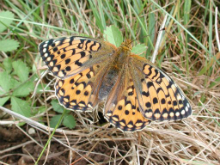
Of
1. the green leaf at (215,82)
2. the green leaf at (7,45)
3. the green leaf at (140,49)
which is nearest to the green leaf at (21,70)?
the green leaf at (7,45)

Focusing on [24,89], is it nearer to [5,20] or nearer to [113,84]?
[5,20]

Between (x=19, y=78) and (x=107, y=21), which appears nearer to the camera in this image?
(x=19, y=78)

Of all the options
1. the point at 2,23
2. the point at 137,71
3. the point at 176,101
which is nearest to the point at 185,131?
the point at 176,101

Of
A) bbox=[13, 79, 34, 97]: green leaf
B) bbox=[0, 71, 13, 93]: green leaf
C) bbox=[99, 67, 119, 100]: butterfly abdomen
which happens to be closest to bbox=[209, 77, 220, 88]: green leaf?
bbox=[99, 67, 119, 100]: butterfly abdomen

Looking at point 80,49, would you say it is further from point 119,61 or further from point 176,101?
point 176,101

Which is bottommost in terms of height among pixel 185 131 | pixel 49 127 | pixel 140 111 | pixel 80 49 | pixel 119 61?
pixel 185 131

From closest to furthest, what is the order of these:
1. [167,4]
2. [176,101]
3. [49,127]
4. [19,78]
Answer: [176,101] < [49,127] < [19,78] < [167,4]

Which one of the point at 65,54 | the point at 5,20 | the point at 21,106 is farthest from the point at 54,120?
the point at 5,20

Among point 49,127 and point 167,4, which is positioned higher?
point 167,4
